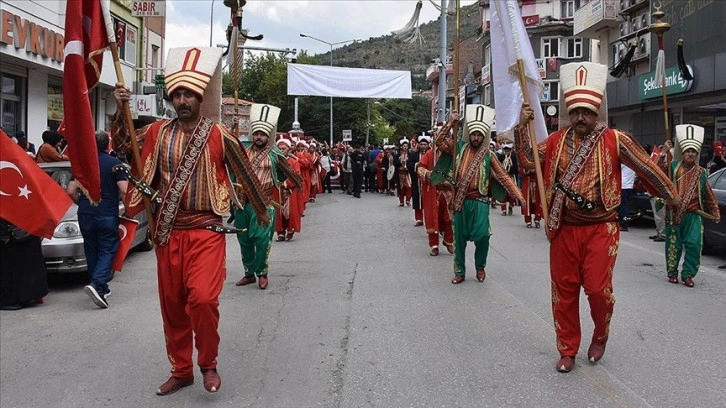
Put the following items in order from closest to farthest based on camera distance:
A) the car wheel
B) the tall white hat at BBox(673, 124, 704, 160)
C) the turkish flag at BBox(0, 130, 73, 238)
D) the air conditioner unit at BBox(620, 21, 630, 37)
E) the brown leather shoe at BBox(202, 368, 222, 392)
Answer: the turkish flag at BBox(0, 130, 73, 238) → the brown leather shoe at BBox(202, 368, 222, 392) → the tall white hat at BBox(673, 124, 704, 160) → the car wheel → the air conditioner unit at BBox(620, 21, 630, 37)

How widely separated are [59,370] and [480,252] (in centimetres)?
510

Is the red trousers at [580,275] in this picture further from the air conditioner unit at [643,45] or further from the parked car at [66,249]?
the air conditioner unit at [643,45]

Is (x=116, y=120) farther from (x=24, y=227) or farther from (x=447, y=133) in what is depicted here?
(x=447, y=133)


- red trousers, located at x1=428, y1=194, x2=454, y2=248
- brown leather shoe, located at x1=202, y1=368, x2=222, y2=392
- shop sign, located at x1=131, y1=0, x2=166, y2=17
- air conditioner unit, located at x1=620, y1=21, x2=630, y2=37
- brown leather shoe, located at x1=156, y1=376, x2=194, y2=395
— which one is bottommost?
brown leather shoe, located at x1=156, y1=376, x2=194, y2=395

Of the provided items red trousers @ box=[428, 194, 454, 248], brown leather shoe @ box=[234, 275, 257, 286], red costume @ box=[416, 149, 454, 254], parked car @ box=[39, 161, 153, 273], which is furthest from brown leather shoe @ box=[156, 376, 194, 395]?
red trousers @ box=[428, 194, 454, 248]

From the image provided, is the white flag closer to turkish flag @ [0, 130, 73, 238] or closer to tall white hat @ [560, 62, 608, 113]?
tall white hat @ [560, 62, 608, 113]

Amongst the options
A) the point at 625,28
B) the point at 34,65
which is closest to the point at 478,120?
the point at 34,65

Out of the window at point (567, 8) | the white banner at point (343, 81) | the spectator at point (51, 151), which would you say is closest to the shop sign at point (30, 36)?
the spectator at point (51, 151)

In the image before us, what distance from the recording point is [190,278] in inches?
178

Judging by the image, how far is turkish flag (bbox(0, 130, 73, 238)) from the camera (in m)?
3.54

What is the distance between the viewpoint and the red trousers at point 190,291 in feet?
14.7

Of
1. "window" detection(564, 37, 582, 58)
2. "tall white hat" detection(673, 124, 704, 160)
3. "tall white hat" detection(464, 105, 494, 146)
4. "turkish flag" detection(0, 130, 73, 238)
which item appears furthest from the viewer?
"window" detection(564, 37, 582, 58)

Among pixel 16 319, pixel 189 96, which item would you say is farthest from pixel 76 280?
pixel 189 96

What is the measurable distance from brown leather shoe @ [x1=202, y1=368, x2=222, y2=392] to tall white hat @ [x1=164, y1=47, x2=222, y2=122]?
→ 173 centimetres
